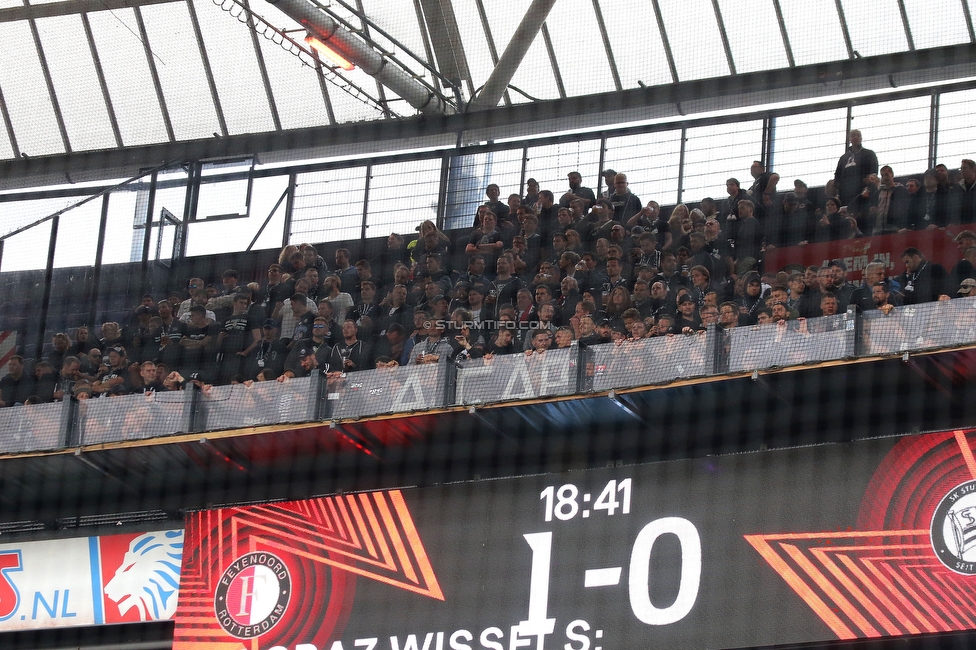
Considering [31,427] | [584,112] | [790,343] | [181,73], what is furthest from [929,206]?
[181,73]

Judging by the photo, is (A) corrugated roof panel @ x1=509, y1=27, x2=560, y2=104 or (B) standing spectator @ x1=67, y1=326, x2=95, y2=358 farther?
(A) corrugated roof panel @ x1=509, y1=27, x2=560, y2=104

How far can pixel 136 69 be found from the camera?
1631 cm

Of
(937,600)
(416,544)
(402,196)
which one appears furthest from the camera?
(402,196)

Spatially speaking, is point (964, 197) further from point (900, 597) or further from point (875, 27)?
point (875, 27)

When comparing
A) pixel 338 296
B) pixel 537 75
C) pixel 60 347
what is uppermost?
pixel 537 75

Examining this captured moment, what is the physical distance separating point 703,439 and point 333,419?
2.65m

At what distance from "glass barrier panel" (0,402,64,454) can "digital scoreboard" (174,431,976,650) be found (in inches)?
53.9

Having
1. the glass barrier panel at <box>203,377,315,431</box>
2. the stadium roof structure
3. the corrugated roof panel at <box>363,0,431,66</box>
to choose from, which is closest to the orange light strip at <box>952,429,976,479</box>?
the glass barrier panel at <box>203,377,315,431</box>

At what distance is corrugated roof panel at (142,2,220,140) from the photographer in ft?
52.6

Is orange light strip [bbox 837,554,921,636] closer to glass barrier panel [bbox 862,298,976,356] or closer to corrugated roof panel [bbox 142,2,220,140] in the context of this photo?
glass barrier panel [bbox 862,298,976,356]

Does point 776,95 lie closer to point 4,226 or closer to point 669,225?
point 669,225

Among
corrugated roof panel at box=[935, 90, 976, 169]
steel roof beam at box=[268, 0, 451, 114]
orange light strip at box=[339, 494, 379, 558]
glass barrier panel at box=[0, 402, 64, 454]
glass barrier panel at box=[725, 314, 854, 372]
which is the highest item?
steel roof beam at box=[268, 0, 451, 114]

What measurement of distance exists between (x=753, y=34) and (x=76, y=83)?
7.43 meters

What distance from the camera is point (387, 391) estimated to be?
10.7 meters
